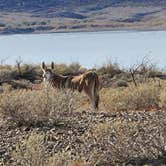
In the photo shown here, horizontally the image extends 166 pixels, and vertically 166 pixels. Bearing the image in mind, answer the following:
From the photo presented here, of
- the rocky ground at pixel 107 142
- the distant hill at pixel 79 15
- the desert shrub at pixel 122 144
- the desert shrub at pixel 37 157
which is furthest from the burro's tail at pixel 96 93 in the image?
the distant hill at pixel 79 15

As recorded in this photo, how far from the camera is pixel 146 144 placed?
884cm

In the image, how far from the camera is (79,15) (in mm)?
124000

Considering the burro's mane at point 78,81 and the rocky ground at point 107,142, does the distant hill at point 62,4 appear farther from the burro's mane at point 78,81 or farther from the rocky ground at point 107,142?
the rocky ground at point 107,142

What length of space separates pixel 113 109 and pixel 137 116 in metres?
3.08

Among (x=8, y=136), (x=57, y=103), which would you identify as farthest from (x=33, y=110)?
(x=8, y=136)

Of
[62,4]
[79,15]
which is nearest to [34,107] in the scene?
[79,15]

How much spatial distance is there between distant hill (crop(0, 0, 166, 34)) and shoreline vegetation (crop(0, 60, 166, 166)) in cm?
7912

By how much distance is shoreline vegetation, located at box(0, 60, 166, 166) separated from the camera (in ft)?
27.5

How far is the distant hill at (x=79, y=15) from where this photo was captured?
103 metres

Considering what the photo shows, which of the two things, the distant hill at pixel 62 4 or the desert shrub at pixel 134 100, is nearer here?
the desert shrub at pixel 134 100

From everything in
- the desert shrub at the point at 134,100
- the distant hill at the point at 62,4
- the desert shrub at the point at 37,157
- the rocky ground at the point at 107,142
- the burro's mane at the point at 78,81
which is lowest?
the distant hill at the point at 62,4

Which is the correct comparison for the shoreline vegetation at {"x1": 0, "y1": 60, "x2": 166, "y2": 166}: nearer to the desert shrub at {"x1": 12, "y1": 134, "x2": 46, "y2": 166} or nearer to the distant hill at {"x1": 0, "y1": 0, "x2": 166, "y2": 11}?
the desert shrub at {"x1": 12, "y1": 134, "x2": 46, "y2": 166}

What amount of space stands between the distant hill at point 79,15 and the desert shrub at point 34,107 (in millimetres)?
81920

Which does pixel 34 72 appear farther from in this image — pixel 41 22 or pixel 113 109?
pixel 41 22
